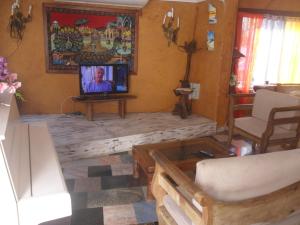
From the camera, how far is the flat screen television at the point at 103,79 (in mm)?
3967

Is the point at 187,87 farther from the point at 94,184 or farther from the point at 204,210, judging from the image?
the point at 204,210

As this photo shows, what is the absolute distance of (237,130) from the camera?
3.44 metres

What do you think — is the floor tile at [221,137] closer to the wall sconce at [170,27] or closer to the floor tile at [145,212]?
the wall sconce at [170,27]

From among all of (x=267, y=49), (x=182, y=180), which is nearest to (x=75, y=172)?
(x=182, y=180)

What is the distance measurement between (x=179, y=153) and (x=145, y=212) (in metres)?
0.69

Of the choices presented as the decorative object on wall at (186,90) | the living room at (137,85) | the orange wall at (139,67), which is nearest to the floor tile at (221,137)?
the living room at (137,85)

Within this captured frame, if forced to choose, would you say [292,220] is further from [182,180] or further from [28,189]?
[28,189]

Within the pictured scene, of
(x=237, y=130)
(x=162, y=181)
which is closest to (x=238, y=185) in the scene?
(x=162, y=181)

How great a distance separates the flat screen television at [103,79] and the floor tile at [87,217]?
7.01 feet

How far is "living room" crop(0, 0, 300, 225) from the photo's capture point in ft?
9.98

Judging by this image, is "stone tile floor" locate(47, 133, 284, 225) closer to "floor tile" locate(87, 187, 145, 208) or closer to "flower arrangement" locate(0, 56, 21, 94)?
"floor tile" locate(87, 187, 145, 208)

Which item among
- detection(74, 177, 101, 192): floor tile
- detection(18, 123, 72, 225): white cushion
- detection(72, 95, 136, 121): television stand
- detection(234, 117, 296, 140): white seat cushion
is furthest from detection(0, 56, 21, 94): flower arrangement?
detection(234, 117, 296, 140): white seat cushion

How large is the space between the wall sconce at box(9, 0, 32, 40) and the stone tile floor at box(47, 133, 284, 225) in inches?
82.2

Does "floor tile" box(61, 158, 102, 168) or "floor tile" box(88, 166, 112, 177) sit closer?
"floor tile" box(88, 166, 112, 177)
